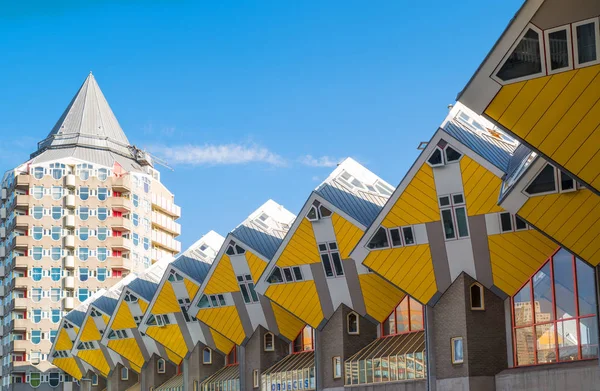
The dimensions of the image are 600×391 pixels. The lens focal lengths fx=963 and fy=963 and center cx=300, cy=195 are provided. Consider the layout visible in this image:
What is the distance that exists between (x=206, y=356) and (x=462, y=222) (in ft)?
124

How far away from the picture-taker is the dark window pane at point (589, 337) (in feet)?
141

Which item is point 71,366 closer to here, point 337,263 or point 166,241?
point 166,241

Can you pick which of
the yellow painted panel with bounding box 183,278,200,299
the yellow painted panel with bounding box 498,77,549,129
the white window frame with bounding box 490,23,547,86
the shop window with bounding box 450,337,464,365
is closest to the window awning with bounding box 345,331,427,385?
the shop window with bounding box 450,337,464,365

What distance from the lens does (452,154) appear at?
161ft

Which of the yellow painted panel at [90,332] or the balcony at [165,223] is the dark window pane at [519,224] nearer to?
the yellow painted panel at [90,332]

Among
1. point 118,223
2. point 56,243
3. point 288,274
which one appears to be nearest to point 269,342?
point 288,274

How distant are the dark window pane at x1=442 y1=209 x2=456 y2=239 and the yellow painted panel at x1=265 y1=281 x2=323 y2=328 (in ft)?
46.9

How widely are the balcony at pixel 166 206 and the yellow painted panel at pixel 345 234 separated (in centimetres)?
9185

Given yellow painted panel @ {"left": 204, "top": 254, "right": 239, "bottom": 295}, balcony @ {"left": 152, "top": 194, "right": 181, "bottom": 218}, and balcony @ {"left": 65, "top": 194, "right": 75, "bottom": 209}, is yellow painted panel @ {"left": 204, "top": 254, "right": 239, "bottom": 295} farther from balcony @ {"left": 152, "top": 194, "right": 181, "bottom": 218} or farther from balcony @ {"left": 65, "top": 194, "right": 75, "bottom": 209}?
balcony @ {"left": 152, "top": 194, "right": 181, "bottom": 218}

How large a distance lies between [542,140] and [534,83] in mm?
2195

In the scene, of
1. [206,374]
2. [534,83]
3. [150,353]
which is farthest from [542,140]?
[150,353]

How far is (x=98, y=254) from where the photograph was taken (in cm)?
13438

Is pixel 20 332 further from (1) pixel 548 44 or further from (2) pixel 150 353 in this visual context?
(1) pixel 548 44

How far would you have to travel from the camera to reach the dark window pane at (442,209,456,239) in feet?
164
